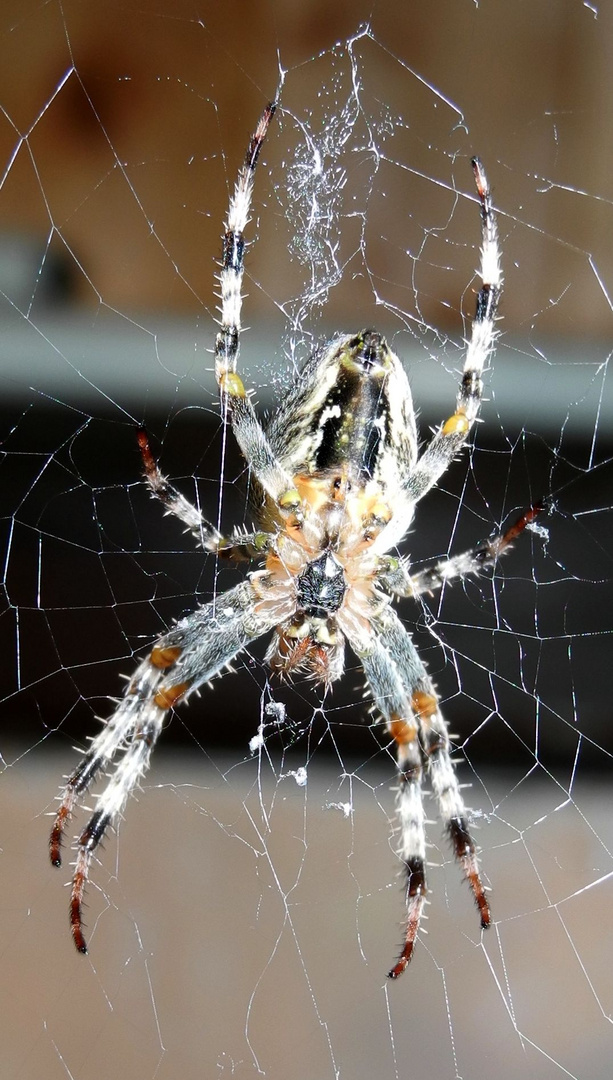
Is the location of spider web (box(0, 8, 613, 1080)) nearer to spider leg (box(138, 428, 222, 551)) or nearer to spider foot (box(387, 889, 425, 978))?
spider leg (box(138, 428, 222, 551))

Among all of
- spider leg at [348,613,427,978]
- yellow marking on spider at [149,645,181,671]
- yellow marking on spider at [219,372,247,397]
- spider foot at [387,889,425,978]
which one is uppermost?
yellow marking on spider at [219,372,247,397]

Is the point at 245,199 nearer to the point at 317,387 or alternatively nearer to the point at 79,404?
the point at 317,387

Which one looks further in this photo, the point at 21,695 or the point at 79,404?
the point at 21,695

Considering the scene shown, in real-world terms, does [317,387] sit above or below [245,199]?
below

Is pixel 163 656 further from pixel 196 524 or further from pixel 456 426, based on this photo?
pixel 456 426

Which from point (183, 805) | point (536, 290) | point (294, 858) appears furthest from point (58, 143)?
point (294, 858)

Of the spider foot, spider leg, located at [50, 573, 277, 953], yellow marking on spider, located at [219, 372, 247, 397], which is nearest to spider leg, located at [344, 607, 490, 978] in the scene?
the spider foot

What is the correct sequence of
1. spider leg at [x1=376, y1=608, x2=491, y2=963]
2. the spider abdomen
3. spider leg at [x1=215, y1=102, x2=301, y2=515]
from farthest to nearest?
spider leg at [x1=376, y1=608, x2=491, y2=963] → the spider abdomen → spider leg at [x1=215, y1=102, x2=301, y2=515]
